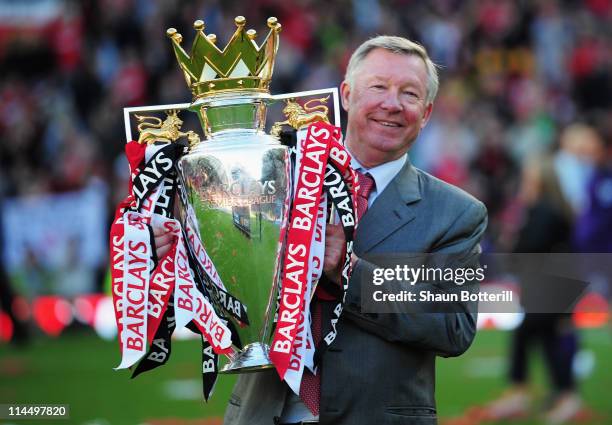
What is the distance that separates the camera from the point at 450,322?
3.79 metres

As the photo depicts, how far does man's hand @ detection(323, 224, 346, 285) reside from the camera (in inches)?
144

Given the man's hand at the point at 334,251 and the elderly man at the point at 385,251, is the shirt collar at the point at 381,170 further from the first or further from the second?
the man's hand at the point at 334,251

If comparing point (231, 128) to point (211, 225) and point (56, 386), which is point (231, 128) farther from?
point (56, 386)

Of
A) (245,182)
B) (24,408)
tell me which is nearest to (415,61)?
(245,182)

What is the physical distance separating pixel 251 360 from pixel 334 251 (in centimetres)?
38

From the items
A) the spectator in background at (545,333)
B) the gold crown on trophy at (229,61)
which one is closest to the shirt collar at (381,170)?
the gold crown on trophy at (229,61)

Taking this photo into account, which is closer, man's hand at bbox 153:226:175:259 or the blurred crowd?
man's hand at bbox 153:226:175:259

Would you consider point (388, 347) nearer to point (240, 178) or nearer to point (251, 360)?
point (251, 360)

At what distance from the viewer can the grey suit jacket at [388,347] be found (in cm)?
377

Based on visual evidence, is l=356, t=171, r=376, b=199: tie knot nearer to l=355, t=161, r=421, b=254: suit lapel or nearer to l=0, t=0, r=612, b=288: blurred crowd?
l=355, t=161, r=421, b=254: suit lapel

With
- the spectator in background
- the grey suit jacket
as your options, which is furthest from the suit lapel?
the spectator in background

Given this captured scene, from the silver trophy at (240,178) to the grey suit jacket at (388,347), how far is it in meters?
0.25

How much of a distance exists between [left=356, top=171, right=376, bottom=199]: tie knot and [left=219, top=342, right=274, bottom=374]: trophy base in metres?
0.63

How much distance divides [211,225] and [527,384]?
19.0 ft
